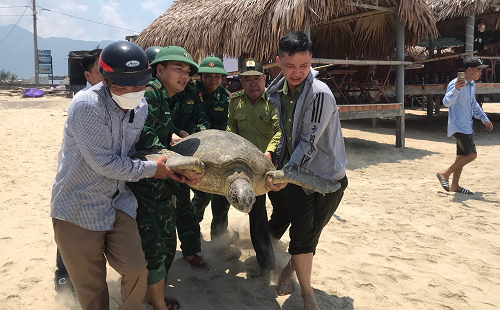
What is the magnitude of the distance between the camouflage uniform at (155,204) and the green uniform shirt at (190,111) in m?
0.53

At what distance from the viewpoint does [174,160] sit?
2.15 m

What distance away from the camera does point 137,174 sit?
1892 mm

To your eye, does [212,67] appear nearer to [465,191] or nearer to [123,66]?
[123,66]

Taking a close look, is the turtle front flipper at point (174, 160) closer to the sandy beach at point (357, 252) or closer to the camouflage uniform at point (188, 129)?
the camouflage uniform at point (188, 129)

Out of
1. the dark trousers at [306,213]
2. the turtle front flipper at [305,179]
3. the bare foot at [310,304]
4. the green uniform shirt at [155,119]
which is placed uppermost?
the green uniform shirt at [155,119]

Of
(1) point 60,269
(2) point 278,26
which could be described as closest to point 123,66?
(1) point 60,269

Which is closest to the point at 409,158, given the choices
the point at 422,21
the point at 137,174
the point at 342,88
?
the point at 342,88

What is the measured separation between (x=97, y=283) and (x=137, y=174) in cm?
68

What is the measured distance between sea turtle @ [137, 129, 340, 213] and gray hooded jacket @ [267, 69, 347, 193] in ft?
0.38

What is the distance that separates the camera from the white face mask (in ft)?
6.04

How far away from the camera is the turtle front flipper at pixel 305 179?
2.23 metres

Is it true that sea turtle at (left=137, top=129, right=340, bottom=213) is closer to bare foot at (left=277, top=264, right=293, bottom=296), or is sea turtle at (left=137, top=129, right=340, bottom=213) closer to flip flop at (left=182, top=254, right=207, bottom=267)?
bare foot at (left=277, top=264, right=293, bottom=296)

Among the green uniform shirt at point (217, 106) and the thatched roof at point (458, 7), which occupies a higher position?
the thatched roof at point (458, 7)

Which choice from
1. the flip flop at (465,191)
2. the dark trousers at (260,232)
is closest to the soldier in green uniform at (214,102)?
the dark trousers at (260,232)
